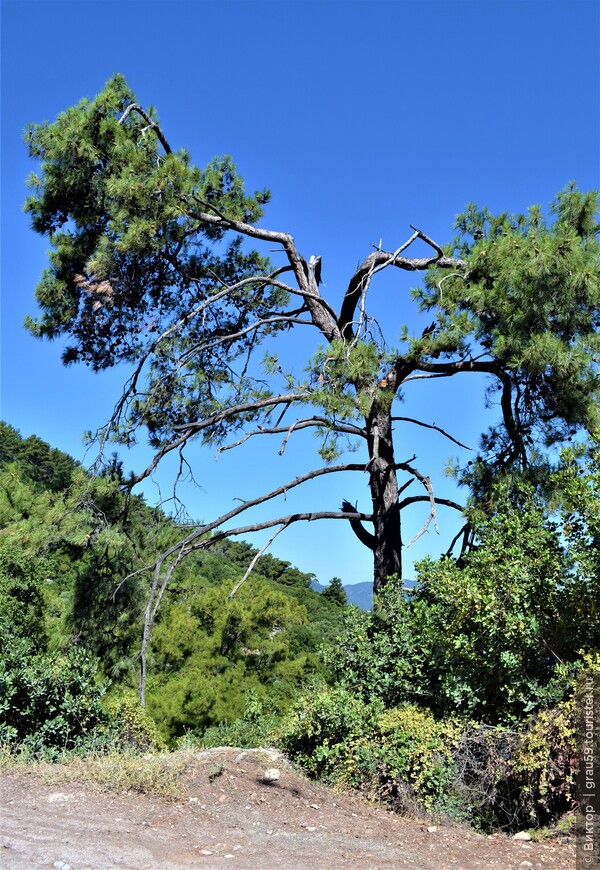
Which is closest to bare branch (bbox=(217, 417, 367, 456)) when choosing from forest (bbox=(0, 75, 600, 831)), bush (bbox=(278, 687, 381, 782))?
forest (bbox=(0, 75, 600, 831))

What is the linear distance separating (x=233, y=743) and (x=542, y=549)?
4628mm

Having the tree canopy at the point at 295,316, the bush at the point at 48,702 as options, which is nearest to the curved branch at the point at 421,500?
the tree canopy at the point at 295,316

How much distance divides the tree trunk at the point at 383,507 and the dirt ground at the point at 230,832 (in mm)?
2777

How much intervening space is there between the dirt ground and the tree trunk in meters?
2.78

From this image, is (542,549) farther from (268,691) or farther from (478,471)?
(268,691)

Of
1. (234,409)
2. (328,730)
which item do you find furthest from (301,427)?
(328,730)

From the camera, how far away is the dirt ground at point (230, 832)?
13.4 ft

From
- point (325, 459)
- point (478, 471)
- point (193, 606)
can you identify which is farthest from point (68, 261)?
point (193, 606)

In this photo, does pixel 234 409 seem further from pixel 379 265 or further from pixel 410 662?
pixel 410 662

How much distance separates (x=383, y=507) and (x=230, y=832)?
13.6ft

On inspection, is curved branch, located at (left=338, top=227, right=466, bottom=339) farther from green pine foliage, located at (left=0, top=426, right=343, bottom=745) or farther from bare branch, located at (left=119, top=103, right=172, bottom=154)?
green pine foliage, located at (left=0, top=426, right=343, bottom=745)

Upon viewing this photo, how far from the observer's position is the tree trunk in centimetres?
799

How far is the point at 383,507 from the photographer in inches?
319

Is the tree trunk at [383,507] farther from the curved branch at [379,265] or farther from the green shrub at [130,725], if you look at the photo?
the green shrub at [130,725]
